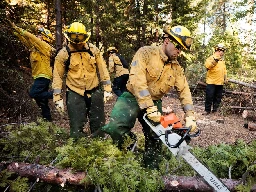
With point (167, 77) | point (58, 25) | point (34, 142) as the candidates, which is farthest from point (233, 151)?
point (58, 25)

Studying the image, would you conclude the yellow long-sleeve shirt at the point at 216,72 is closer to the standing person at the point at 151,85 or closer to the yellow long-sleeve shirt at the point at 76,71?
the standing person at the point at 151,85

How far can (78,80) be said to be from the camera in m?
4.40

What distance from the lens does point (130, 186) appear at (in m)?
2.56

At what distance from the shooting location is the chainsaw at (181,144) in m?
2.59

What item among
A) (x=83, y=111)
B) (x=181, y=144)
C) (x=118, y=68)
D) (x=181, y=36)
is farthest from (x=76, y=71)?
(x=118, y=68)

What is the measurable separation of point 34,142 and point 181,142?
1.99 meters

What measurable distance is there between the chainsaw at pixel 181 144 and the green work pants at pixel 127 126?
0.69 m

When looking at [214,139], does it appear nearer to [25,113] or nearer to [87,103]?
[87,103]

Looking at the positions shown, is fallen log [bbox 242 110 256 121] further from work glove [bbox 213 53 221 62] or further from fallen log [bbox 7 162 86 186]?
fallen log [bbox 7 162 86 186]

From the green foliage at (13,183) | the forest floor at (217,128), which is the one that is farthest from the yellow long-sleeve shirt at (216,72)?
the green foliage at (13,183)

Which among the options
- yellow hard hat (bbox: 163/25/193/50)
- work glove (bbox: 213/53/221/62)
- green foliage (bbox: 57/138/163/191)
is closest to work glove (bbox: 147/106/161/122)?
green foliage (bbox: 57/138/163/191)

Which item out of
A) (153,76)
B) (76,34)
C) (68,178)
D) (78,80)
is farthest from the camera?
(78,80)

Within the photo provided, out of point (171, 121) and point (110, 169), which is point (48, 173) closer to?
point (110, 169)

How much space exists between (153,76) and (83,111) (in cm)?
143
